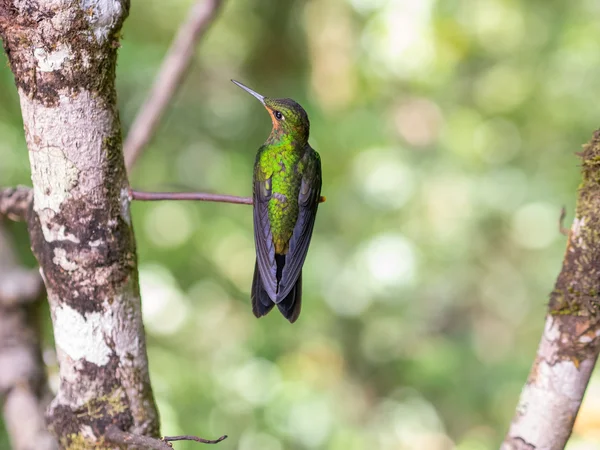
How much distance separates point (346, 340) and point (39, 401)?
3.93 m

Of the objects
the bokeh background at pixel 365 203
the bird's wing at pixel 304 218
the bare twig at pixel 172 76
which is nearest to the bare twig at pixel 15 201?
the bird's wing at pixel 304 218

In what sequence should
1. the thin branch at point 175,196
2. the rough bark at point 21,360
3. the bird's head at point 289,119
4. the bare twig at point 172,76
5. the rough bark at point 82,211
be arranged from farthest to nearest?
the bare twig at point 172,76 < the rough bark at point 21,360 < the bird's head at point 289,119 < the thin branch at point 175,196 < the rough bark at point 82,211

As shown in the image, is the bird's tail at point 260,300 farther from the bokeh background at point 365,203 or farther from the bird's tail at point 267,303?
the bokeh background at point 365,203

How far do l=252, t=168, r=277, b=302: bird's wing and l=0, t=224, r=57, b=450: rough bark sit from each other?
1.08 m

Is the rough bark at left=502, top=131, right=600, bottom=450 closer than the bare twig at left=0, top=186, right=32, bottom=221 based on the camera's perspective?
Yes

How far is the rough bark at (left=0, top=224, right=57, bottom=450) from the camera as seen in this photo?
241cm

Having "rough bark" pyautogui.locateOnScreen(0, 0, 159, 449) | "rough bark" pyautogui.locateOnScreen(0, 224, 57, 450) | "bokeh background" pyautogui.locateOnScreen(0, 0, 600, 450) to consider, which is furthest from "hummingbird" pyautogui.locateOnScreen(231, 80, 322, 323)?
"bokeh background" pyautogui.locateOnScreen(0, 0, 600, 450)

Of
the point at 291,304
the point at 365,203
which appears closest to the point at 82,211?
the point at 291,304

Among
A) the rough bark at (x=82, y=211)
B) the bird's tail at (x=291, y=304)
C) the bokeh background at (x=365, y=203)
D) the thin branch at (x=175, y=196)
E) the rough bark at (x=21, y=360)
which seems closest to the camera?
the rough bark at (x=82, y=211)

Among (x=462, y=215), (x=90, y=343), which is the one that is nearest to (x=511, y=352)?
(x=462, y=215)

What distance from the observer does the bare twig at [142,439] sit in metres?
1.28

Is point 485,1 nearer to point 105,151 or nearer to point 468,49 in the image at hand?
point 468,49

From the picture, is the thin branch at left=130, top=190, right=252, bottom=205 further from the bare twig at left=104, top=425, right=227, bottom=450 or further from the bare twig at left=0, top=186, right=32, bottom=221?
the bare twig at left=104, top=425, right=227, bottom=450

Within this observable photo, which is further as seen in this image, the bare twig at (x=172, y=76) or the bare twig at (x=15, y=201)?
the bare twig at (x=172, y=76)
